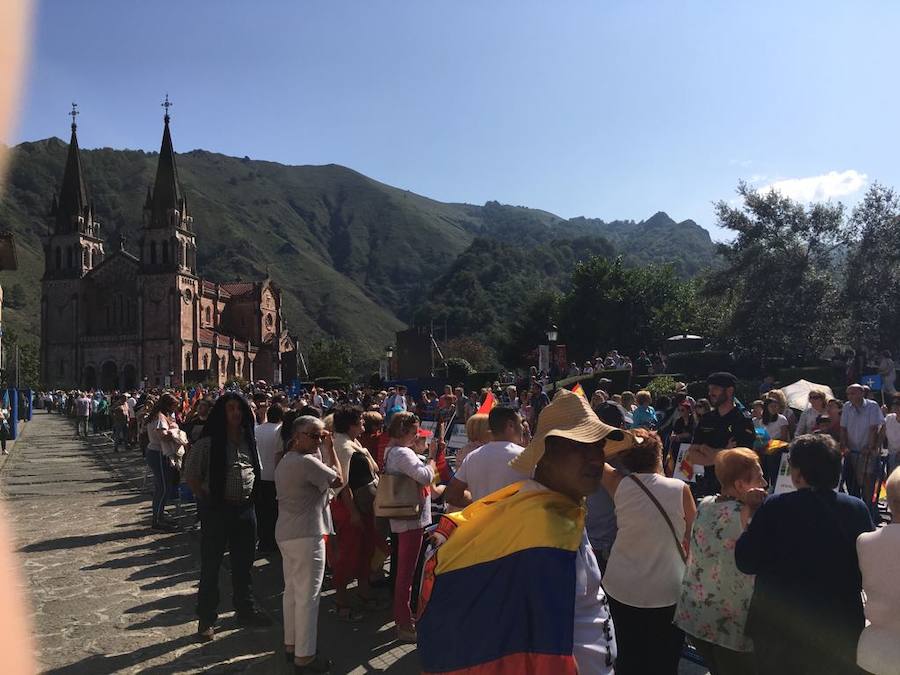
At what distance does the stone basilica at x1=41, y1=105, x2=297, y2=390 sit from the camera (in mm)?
73938

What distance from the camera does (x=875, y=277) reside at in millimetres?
32188

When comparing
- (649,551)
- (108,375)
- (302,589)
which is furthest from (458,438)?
(108,375)

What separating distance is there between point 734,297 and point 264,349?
58.0 meters

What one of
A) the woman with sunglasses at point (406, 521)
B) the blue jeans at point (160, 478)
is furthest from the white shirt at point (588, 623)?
the blue jeans at point (160, 478)

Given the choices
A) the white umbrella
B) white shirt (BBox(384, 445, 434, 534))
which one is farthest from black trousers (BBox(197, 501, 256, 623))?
the white umbrella

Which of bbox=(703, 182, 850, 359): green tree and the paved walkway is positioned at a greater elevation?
bbox=(703, 182, 850, 359): green tree

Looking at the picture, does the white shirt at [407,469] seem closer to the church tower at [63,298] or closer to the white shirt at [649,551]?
the white shirt at [649,551]

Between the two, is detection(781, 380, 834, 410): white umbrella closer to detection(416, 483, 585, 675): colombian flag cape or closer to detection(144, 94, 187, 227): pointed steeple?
detection(416, 483, 585, 675): colombian flag cape

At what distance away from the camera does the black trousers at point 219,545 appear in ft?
Result: 19.9

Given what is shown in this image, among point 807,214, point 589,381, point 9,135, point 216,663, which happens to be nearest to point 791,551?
point 9,135

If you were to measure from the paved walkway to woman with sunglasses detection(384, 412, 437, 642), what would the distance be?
25 centimetres

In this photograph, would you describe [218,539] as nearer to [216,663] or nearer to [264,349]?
[216,663]

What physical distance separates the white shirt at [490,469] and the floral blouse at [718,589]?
62.6 inches

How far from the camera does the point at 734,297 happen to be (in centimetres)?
4100
